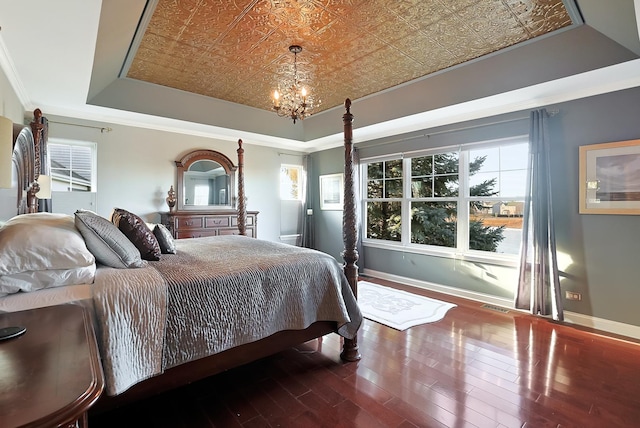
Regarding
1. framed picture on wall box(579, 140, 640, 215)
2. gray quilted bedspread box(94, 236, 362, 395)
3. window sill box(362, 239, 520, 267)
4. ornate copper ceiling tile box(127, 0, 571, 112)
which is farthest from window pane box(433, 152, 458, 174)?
gray quilted bedspread box(94, 236, 362, 395)

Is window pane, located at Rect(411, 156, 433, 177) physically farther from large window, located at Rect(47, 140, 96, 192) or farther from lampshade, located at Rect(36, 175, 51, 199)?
large window, located at Rect(47, 140, 96, 192)

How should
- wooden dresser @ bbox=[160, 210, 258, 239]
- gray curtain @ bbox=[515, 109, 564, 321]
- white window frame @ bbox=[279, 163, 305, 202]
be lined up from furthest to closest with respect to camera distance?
1. white window frame @ bbox=[279, 163, 305, 202]
2. wooden dresser @ bbox=[160, 210, 258, 239]
3. gray curtain @ bbox=[515, 109, 564, 321]

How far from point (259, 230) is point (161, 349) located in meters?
4.25

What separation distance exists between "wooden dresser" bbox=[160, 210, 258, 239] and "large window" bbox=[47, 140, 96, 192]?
105 cm

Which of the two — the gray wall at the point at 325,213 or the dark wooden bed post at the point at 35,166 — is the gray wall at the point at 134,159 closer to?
the dark wooden bed post at the point at 35,166

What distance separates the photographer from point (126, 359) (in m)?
1.48

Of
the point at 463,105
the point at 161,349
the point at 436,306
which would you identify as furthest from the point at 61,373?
the point at 463,105

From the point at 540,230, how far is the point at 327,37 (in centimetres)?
304

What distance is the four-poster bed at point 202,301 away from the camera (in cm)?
152

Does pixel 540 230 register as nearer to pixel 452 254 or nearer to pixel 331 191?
pixel 452 254

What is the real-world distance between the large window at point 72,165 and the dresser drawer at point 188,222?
3.82ft

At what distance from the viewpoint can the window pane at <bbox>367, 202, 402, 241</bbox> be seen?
5.11m

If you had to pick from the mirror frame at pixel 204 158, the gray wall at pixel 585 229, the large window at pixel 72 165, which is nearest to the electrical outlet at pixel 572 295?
the gray wall at pixel 585 229

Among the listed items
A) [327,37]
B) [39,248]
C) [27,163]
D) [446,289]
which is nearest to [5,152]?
[39,248]
